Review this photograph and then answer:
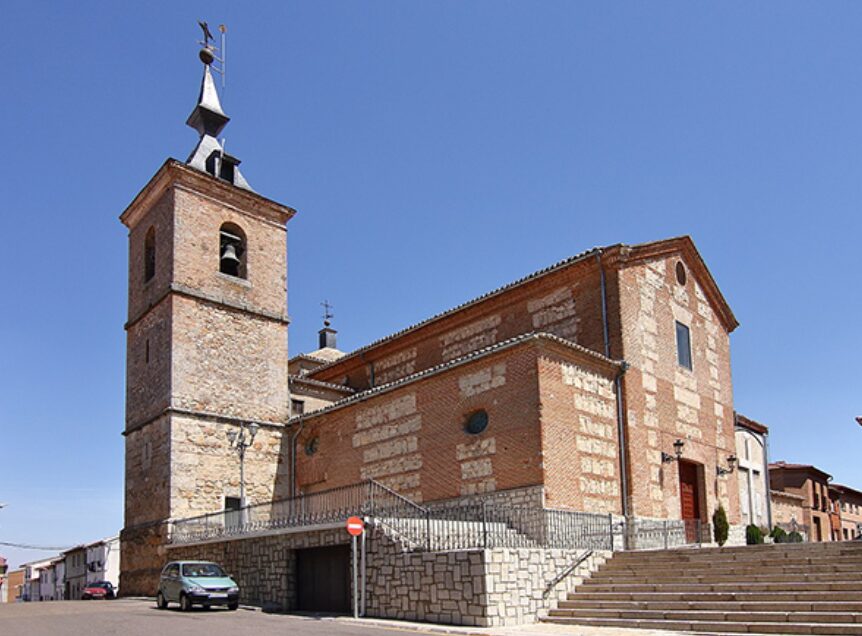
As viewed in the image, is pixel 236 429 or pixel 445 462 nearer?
pixel 445 462

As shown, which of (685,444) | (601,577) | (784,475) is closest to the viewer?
(601,577)

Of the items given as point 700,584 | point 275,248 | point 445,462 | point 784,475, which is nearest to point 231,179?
point 275,248

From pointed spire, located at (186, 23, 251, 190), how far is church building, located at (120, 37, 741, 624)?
8 cm

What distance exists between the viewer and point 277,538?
19.5m

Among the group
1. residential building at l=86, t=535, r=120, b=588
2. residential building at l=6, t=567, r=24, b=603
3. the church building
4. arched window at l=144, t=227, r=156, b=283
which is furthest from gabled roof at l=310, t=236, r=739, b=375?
residential building at l=6, t=567, r=24, b=603

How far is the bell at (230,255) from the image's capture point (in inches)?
1089

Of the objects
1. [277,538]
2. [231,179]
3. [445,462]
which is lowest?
[277,538]

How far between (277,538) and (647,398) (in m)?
10.4

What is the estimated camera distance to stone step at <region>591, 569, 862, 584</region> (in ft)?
44.3

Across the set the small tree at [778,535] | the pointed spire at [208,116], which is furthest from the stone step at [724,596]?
the pointed spire at [208,116]

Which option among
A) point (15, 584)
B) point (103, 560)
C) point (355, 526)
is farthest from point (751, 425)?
point (15, 584)

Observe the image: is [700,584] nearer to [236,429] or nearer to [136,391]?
[236,429]

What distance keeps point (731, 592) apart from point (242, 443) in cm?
1462

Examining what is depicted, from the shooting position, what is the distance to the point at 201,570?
1908 cm
